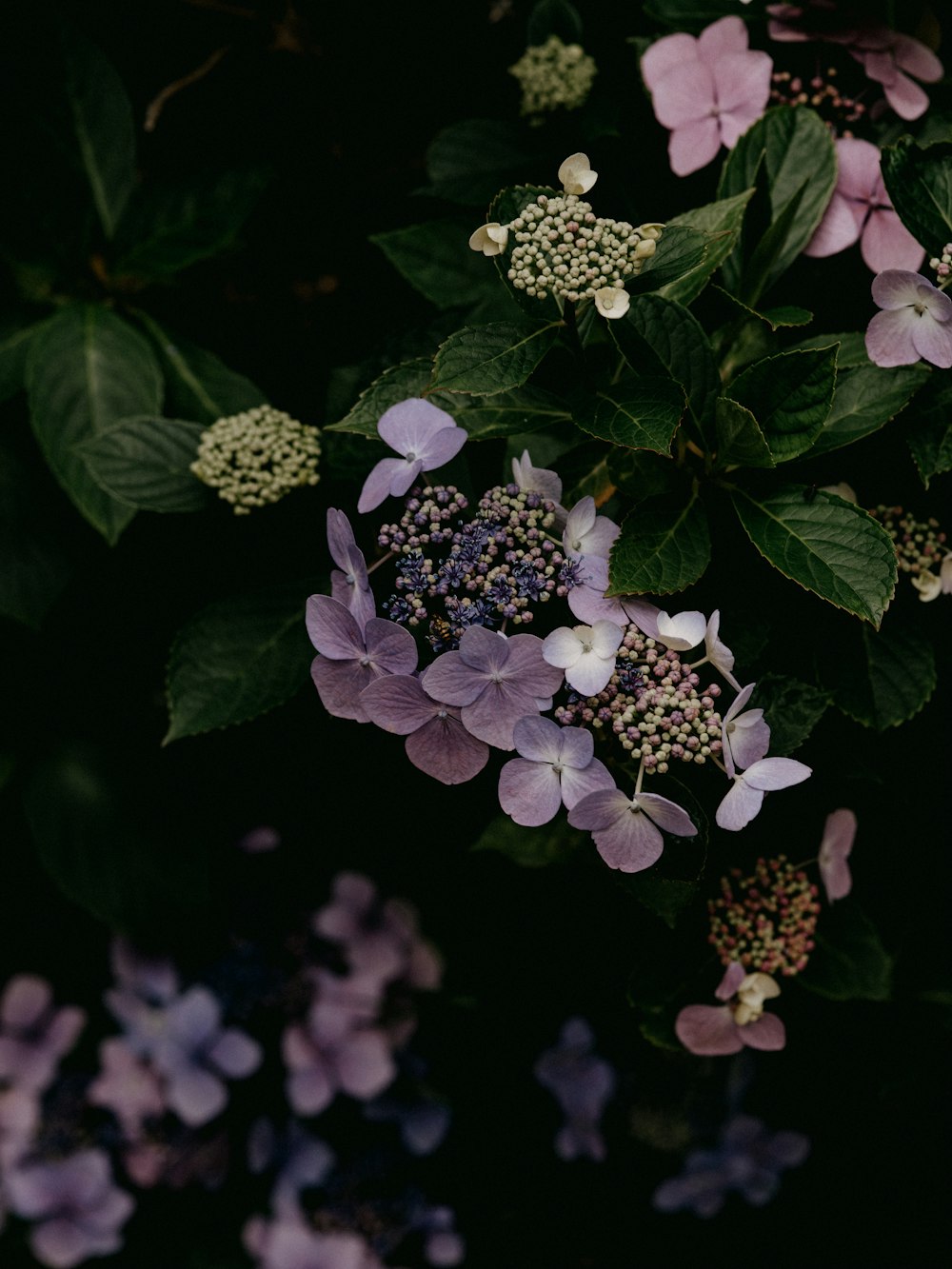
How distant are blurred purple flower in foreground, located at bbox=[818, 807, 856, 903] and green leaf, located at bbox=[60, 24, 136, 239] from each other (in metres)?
1.01

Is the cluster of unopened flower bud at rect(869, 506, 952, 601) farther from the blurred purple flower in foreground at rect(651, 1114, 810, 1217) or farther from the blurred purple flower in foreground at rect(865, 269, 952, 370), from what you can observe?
the blurred purple flower in foreground at rect(651, 1114, 810, 1217)

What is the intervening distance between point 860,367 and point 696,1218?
1.33 m

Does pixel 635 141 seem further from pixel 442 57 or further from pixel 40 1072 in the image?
pixel 40 1072

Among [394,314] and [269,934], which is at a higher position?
[394,314]

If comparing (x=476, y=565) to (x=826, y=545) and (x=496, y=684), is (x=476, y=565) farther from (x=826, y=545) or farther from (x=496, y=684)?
(x=826, y=545)

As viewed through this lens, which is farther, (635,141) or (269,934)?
(269,934)

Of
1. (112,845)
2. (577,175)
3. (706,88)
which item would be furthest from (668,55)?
(112,845)

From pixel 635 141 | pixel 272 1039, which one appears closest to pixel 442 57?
pixel 635 141

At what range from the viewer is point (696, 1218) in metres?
1.56

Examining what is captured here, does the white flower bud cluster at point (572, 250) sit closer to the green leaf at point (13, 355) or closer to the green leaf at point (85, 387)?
the green leaf at point (85, 387)

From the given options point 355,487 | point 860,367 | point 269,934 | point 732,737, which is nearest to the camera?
point 732,737

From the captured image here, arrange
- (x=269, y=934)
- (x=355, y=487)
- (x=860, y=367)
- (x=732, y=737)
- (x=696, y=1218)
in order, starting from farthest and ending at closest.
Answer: (x=696, y=1218) < (x=269, y=934) < (x=355, y=487) < (x=860, y=367) < (x=732, y=737)

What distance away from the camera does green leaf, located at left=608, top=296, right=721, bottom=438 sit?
75 centimetres

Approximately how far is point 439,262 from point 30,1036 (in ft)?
4.02
